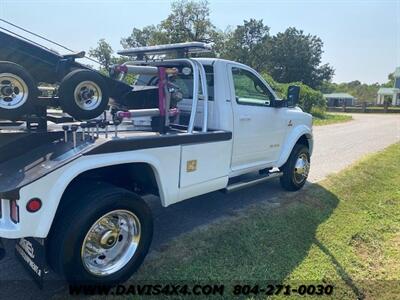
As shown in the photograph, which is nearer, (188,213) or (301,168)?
(188,213)

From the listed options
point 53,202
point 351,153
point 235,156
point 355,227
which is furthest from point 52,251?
point 351,153

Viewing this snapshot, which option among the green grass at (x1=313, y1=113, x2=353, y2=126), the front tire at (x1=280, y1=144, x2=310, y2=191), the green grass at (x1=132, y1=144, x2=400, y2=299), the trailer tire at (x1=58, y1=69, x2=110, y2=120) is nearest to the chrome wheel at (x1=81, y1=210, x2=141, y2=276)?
the green grass at (x1=132, y1=144, x2=400, y2=299)

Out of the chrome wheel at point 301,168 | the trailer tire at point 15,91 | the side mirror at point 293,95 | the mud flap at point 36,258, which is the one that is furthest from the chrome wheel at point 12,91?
the chrome wheel at point 301,168

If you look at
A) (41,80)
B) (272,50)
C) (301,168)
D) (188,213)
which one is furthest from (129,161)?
(272,50)

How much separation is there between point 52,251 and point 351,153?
9.24 m

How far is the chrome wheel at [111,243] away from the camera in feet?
10.5

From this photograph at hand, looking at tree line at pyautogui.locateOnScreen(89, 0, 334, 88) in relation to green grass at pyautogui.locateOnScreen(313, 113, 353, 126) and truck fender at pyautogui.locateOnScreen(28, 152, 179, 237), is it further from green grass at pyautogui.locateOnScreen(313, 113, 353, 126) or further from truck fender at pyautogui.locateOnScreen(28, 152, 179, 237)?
truck fender at pyautogui.locateOnScreen(28, 152, 179, 237)

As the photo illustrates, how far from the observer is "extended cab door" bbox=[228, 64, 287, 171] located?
484 centimetres

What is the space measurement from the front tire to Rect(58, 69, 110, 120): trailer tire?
11.6 ft

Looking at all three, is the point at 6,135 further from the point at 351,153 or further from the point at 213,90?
the point at 351,153

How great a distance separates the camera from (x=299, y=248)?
4.17m

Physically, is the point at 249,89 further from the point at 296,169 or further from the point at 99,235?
the point at 99,235

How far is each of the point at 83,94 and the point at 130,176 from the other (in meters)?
0.98

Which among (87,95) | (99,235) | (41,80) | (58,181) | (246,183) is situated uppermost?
(41,80)
